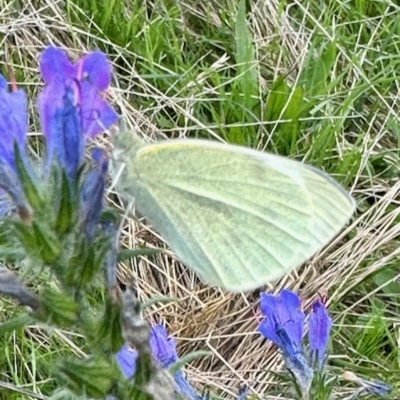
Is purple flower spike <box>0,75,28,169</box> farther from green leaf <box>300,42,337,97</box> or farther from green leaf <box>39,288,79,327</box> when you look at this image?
green leaf <box>300,42,337,97</box>

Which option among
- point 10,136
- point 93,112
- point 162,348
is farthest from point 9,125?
point 162,348

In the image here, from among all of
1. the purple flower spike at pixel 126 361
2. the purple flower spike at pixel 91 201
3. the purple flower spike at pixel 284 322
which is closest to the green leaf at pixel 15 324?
the purple flower spike at pixel 91 201

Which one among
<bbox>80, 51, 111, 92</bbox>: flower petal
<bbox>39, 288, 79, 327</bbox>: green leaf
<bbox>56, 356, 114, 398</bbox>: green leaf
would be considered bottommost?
<bbox>56, 356, 114, 398</bbox>: green leaf

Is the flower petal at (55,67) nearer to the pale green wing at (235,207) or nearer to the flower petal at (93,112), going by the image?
the flower petal at (93,112)

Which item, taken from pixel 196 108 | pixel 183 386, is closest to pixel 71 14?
pixel 196 108

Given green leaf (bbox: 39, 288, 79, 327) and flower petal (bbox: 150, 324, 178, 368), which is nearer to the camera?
green leaf (bbox: 39, 288, 79, 327)

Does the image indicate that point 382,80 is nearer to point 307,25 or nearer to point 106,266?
point 307,25

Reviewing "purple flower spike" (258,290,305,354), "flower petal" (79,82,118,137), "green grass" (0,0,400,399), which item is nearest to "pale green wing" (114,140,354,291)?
"purple flower spike" (258,290,305,354)

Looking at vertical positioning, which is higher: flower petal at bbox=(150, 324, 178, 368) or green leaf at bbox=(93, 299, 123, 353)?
green leaf at bbox=(93, 299, 123, 353)
